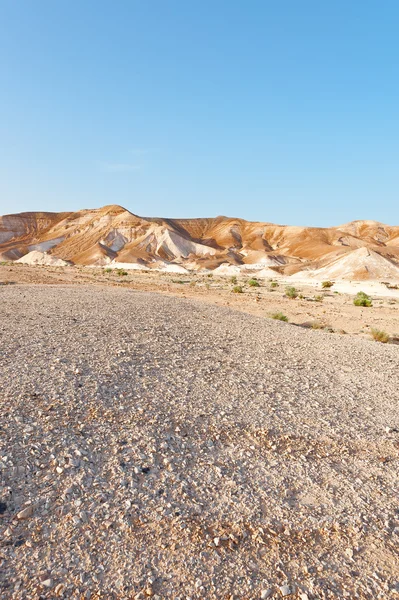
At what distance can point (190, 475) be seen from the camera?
515 cm

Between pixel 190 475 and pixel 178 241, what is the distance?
114m

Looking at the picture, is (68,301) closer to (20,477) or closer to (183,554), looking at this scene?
(20,477)

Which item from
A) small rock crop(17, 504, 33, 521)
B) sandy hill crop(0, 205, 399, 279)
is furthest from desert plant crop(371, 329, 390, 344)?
sandy hill crop(0, 205, 399, 279)

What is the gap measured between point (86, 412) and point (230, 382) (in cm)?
290

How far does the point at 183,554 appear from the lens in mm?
3984

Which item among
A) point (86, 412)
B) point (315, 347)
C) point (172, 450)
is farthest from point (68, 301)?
point (172, 450)

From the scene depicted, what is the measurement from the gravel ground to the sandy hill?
63293mm

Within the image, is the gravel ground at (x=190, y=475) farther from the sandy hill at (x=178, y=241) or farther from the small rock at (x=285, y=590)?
the sandy hill at (x=178, y=241)

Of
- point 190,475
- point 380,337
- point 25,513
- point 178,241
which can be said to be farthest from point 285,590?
point 178,241

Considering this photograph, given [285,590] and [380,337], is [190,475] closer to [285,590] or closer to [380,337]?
[285,590]

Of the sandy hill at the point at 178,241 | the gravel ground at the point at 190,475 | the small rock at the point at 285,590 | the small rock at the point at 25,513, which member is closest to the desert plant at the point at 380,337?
the gravel ground at the point at 190,475

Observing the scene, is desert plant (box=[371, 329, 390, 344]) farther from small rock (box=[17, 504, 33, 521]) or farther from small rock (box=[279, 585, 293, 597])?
small rock (box=[17, 504, 33, 521])

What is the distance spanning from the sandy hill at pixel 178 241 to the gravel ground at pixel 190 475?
208ft

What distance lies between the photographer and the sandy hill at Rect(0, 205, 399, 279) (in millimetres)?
95688
